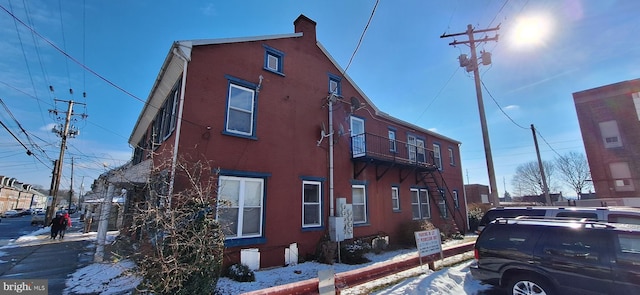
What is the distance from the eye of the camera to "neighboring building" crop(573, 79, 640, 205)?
2298cm

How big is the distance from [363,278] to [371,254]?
18.6 feet

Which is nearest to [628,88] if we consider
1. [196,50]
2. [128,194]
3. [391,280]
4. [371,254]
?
[371,254]

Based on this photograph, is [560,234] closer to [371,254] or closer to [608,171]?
[371,254]

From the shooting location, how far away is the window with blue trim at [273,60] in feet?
34.1

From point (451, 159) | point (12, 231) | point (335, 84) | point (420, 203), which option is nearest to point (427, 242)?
point (335, 84)

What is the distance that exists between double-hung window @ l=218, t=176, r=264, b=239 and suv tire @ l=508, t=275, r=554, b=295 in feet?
21.8

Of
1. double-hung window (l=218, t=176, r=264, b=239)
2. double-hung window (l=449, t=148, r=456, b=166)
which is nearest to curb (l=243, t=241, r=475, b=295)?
double-hung window (l=218, t=176, r=264, b=239)

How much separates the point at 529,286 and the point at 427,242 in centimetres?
295

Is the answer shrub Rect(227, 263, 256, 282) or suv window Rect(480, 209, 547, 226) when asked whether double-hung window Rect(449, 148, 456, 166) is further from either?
shrub Rect(227, 263, 256, 282)

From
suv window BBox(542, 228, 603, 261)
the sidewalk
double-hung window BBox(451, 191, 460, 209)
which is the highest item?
→ double-hung window BBox(451, 191, 460, 209)

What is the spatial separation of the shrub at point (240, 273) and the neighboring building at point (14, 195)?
76617 mm

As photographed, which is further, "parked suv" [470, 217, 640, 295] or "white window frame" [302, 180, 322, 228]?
"white window frame" [302, 180, 322, 228]

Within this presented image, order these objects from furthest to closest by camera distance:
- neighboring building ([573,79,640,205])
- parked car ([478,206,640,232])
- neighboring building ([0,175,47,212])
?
1. neighboring building ([0,175,47,212])
2. neighboring building ([573,79,640,205])
3. parked car ([478,206,640,232])

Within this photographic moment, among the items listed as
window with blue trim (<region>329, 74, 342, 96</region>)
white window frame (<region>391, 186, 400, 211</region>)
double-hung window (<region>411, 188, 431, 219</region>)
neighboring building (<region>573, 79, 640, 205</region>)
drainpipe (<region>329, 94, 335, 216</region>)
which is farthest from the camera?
neighboring building (<region>573, 79, 640, 205</region>)
